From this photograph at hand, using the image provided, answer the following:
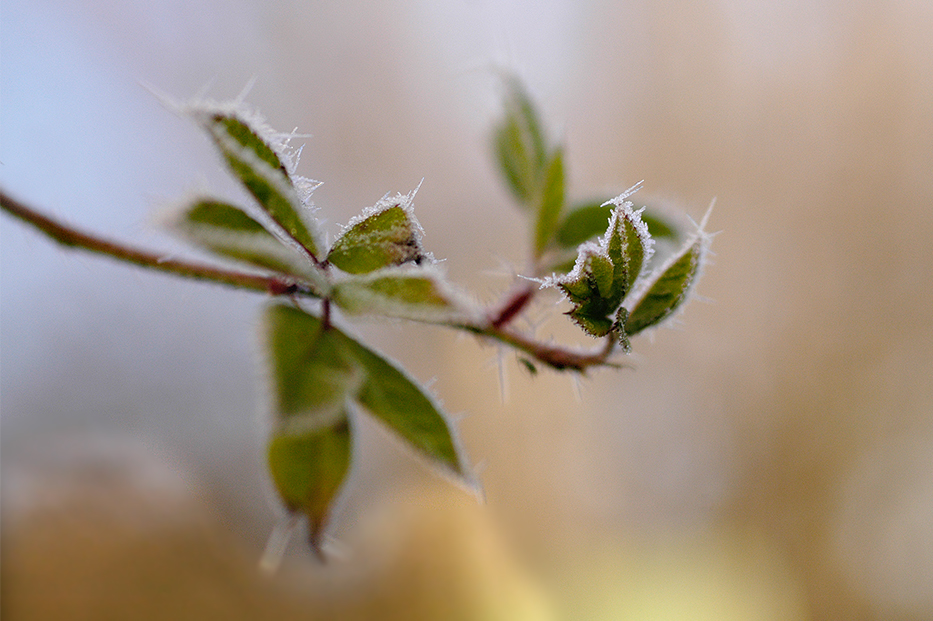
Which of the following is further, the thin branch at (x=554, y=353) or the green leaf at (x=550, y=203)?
Result: the green leaf at (x=550, y=203)

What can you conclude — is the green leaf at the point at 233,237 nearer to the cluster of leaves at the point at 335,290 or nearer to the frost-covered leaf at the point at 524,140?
the cluster of leaves at the point at 335,290

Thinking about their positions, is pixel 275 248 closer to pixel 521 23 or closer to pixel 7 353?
pixel 7 353

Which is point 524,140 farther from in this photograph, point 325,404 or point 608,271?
point 325,404

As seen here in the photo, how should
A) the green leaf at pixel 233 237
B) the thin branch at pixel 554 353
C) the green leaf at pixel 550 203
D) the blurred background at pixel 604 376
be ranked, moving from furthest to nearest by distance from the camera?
1. the blurred background at pixel 604 376
2. the green leaf at pixel 550 203
3. the thin branch at pixel 554 353
4. the green leaf at pixel 233 237

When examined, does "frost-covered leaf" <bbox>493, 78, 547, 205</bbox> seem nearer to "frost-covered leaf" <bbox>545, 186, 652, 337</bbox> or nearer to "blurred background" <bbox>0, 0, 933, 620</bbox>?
"frost-covered leaf" <bbox>545, 186, 652, 337</bbox>

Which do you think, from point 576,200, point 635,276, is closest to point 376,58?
point 576,200

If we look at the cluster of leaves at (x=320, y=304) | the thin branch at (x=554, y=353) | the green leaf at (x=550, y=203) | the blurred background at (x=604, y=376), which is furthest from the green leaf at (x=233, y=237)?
the blurred background at (x=604, y=376)
